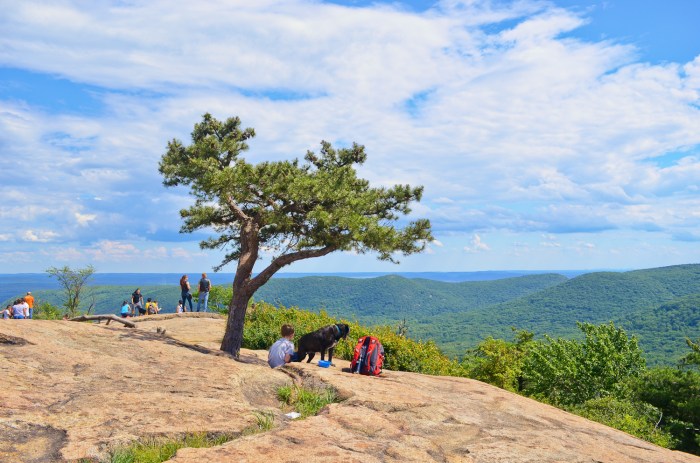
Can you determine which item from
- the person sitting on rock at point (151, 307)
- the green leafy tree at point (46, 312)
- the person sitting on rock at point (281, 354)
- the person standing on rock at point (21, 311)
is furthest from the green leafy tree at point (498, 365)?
the green leafy tree at point (46, 312)

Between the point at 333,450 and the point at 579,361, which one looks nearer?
the point at 333,450

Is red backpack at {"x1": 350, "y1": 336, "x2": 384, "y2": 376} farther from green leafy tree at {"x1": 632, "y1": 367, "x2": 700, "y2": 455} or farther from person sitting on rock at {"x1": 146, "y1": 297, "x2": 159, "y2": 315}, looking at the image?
person sitting on rock at {"x1": 146, "y1": 297, "x2": 159, "y2": 315}

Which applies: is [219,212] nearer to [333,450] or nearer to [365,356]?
[365,356]

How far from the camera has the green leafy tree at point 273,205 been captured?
15617 mm

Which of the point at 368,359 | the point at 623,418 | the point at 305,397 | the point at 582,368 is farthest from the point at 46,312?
the point at 623,418

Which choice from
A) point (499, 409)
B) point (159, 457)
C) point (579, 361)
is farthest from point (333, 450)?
point (579, 361)

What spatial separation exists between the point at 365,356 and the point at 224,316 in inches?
696

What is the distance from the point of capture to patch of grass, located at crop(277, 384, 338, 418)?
8617 millimetres

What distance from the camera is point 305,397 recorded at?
9.11m

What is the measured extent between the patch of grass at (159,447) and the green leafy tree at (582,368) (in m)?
15.9

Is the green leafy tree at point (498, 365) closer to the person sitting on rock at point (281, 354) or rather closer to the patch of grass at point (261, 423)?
the person sitting on rock at point (281, 354)

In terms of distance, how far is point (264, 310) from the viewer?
26734 mm

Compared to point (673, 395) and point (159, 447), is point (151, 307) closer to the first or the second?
point (673, 395)

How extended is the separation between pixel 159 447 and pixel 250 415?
4.99 feet
